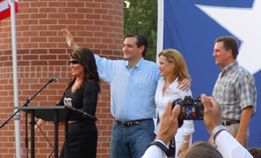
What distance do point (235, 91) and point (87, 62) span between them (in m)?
1.53

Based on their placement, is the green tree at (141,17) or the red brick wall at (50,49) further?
the green tree at (141,17)

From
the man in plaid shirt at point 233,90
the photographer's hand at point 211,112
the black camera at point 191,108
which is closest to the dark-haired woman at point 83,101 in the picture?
the man in plaid shirt at point 233,90

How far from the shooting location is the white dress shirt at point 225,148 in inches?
126

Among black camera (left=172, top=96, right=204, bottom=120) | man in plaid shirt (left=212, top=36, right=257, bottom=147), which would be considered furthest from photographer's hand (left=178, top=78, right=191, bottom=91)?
black camera (left=172, top=96, right=204, bottom=120)

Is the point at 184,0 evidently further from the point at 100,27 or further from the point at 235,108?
the point at 235,108

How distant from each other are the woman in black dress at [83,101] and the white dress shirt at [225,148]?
377 cm

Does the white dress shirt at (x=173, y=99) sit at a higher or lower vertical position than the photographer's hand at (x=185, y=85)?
lower

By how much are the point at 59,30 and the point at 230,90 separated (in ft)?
10.5

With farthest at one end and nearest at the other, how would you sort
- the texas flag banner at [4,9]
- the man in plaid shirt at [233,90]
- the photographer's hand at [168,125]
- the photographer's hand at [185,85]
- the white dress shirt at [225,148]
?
the texas flag banner at [4,9] < the photographer's hand at [185,85] < the man in plaid shirt at [233,90] < the photographer's hand at [168,125] < the white dress shirt at [225,148]

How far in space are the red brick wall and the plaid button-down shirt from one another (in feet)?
9.33

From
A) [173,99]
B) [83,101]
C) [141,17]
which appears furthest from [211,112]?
[141,17]

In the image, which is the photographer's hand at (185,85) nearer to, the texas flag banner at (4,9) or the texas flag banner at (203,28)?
the texas flag banner at (203,28)

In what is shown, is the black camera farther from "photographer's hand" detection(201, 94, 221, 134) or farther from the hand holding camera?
"photographer's hand" detection(201, 94, 221, 134)

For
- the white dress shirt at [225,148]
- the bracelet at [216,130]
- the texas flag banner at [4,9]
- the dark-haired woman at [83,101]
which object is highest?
the texas flag banner at [4,9]
